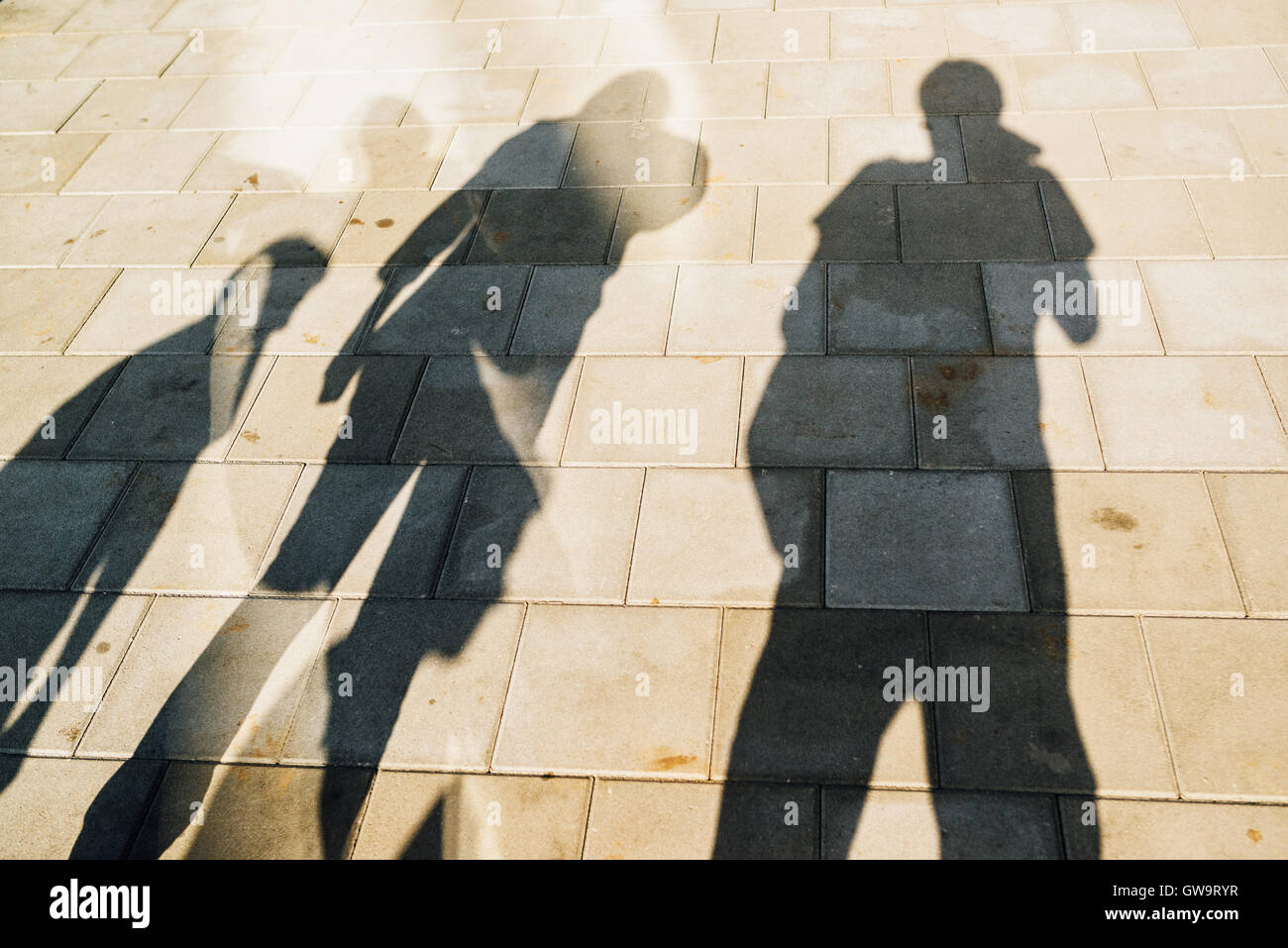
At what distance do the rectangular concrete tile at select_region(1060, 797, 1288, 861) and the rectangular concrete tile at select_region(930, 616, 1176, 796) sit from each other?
84 millimetres

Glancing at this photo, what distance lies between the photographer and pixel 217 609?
4801 mm

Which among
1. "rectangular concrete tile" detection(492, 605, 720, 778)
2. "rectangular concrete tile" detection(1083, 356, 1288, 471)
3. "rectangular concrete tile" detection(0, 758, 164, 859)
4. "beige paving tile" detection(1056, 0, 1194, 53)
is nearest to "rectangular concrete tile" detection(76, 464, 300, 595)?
"rectangular concrete tile" detection(0, 758, 164, 859)

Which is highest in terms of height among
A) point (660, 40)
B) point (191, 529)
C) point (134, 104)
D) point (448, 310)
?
point (134, 104)

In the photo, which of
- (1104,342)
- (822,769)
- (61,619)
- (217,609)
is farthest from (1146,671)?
(61,619)

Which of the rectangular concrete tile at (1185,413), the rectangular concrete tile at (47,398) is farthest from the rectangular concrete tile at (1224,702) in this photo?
the rectangular concrete tile at (47,398)

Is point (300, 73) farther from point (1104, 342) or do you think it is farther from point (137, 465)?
point (1104, 342)

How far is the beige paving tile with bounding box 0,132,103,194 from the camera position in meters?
7.67

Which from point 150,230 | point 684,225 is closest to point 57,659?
point 150,230

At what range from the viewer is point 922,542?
464 cm

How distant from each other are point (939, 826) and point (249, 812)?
114 inches

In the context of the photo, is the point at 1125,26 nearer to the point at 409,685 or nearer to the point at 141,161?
the point at 409,685

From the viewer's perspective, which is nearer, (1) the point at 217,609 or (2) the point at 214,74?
(1) the point at 217,609

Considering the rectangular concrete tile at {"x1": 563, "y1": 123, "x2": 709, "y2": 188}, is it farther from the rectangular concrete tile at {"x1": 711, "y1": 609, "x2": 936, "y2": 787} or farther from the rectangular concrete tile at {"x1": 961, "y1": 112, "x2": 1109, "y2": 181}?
the rectangular concrete tile at {"x1": 711, "y1": 609, "x2": 936, "y2": 787}
